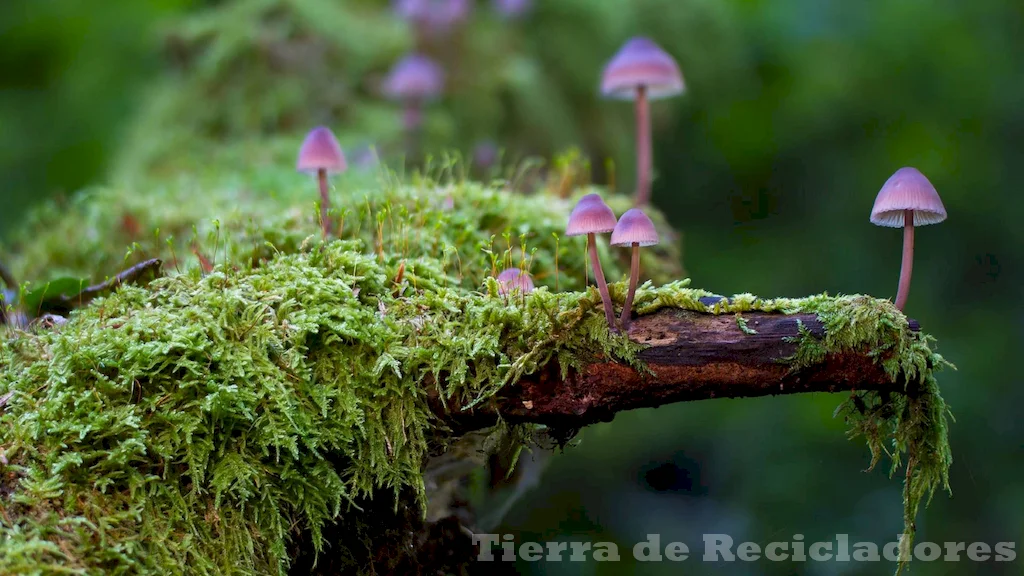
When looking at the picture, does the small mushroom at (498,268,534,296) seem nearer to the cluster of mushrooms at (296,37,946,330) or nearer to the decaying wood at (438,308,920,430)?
the cluster of mushrooms at (296,37,946,330)

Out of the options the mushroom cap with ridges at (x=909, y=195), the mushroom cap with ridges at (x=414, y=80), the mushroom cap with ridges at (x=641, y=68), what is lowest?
the mushroom cap with ridges at (x=909, y=195)

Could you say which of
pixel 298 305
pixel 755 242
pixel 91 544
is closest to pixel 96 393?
pixel 91 544

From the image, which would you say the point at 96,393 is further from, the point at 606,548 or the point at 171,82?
the point at 171,82

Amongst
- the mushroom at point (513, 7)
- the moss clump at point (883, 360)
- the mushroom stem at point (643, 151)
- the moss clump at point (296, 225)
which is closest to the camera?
the moss clump at point (883, 360)

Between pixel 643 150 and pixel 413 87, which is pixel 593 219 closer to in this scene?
pixel 643 150

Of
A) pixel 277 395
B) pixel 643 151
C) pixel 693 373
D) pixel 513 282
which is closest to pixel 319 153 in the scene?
pixel 513 282

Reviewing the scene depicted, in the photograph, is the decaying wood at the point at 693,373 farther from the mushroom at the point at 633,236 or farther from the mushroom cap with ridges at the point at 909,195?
the mushroom cap with ridges at the point at 909,195

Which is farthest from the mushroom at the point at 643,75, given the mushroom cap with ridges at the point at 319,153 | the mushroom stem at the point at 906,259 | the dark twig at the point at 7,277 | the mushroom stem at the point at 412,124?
the dark twig at the point at 7,277

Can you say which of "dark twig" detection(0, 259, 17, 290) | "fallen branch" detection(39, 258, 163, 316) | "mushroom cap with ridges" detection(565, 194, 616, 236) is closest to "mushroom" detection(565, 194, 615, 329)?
"mushroom cap with ridges" detection(565, 194, 616, 236)
